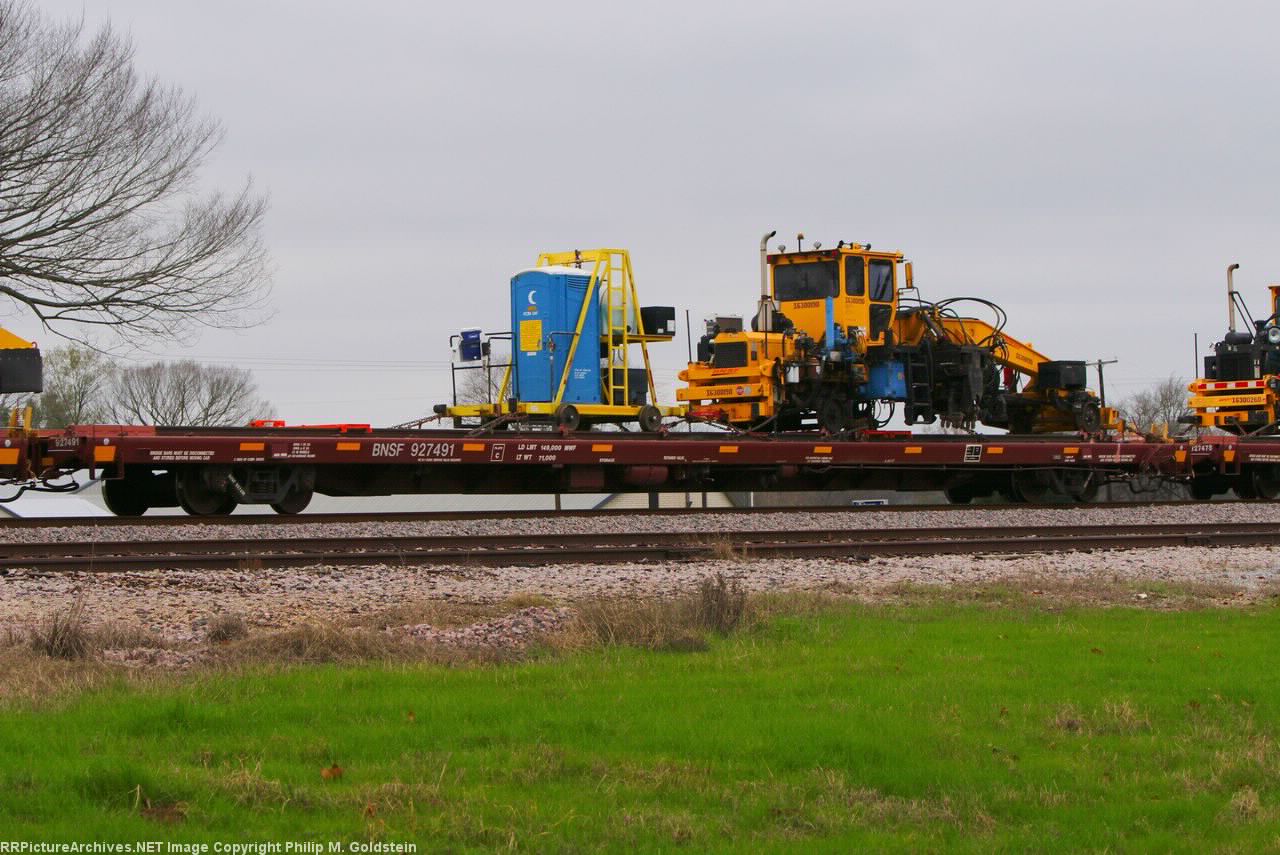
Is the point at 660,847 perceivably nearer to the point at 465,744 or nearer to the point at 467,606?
the point at 465,744

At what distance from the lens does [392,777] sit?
5.61 meters

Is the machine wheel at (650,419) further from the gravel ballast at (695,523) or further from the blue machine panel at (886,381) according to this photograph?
the blue machine panel at (886,381)

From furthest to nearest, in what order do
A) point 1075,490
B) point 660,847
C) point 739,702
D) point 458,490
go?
1. point 1075,490
2. point 458,490
3. point 739,702
4. point 660,847

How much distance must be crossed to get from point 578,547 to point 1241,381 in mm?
20746

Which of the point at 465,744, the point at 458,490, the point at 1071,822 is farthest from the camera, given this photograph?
the point at 458,490

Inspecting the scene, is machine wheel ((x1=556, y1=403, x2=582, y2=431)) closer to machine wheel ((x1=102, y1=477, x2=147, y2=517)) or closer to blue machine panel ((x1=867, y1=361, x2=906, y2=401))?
machine wheel ((x1=102, y1=477, x2=147, y2=517))

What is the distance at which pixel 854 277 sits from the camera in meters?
22.8

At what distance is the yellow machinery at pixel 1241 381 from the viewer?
97.9 feet

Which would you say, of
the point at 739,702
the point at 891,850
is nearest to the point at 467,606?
the point at 739,702

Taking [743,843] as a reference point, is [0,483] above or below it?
above

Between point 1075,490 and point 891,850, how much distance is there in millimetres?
20520

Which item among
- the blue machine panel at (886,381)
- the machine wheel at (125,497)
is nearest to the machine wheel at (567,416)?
the machine wheel at (125,497)

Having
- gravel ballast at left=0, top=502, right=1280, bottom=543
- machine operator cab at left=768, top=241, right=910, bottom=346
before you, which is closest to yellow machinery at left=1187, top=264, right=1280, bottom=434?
gravel ballast at left=0, top=502, right=1280, bottom=543

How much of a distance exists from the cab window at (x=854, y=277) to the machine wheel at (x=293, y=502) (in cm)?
921
